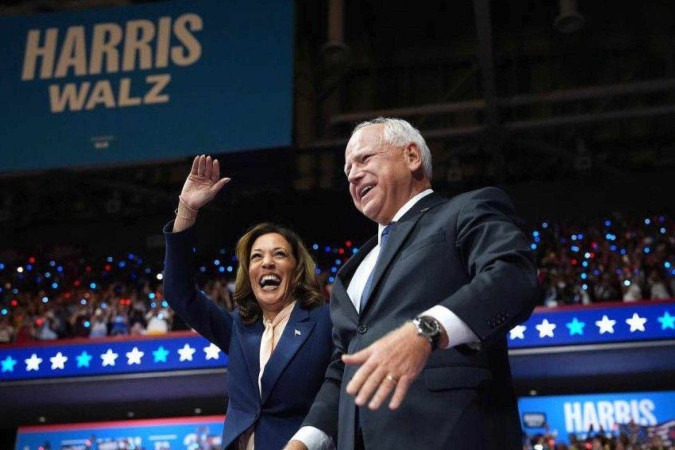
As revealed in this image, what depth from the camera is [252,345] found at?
8.33ft

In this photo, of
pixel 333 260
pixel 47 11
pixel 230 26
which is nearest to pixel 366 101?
pixel 333 260

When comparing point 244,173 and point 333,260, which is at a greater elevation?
point 244,173

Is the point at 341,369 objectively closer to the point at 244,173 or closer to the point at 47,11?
the point at 244,173

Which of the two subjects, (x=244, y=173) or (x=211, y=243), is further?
(x=211, y=243)

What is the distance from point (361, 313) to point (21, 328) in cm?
883

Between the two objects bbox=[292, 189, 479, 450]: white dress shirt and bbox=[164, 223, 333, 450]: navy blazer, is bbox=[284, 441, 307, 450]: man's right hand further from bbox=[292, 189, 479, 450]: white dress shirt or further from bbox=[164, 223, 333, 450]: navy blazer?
bbox=[164, 223, 333, 450]: navy blazer

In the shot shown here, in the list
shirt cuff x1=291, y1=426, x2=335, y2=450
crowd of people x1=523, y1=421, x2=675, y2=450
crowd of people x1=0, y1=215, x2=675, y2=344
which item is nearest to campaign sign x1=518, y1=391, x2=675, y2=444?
crowd of people x1=523, y1=421, x2=675, y2=450

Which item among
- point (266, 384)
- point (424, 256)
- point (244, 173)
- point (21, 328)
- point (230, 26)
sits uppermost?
point (230, 26)

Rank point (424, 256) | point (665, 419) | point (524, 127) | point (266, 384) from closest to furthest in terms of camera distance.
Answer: point (424, 256) < point (266, 384) < point (665, 419) < point (524, 127)

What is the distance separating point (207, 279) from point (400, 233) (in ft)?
30.4

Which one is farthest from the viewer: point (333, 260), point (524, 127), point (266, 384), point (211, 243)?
point (211, 243)

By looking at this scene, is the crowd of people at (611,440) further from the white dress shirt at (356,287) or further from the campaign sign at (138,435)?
the white dress shirt at (356,287)

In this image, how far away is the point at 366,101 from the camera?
542 inches

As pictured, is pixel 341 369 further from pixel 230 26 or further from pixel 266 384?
pixel 230 26
